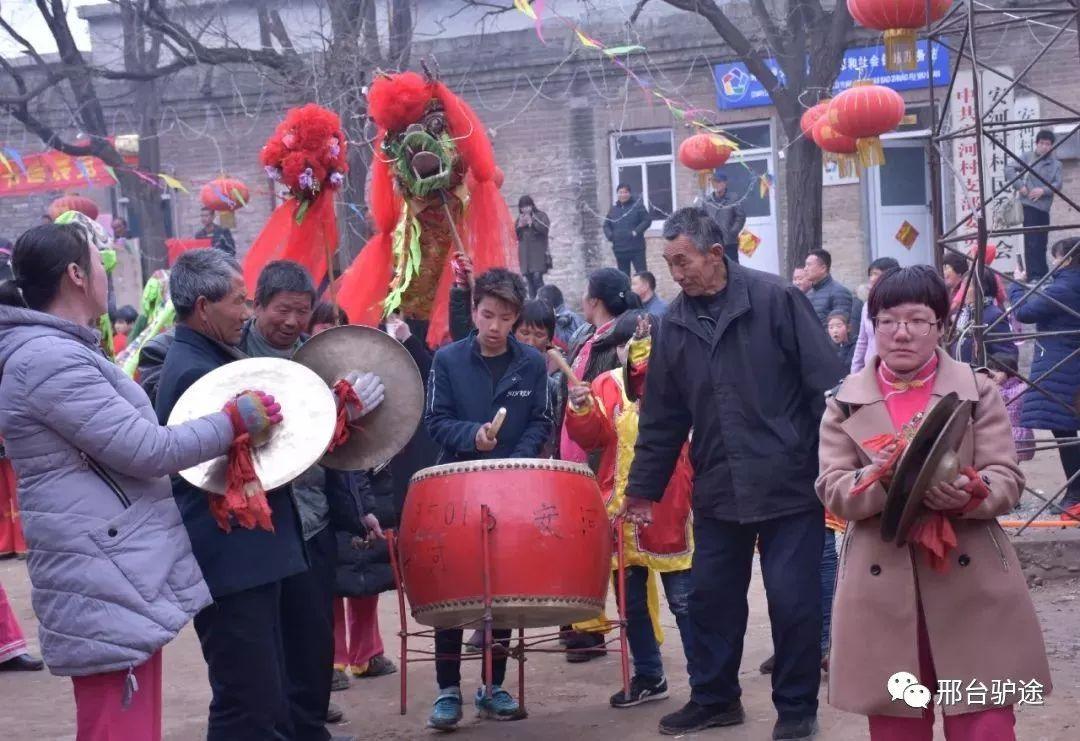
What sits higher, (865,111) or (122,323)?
(865,111)

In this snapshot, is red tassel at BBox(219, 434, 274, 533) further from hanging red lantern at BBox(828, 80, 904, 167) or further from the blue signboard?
the blue signboard

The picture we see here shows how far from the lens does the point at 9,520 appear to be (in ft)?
32.8

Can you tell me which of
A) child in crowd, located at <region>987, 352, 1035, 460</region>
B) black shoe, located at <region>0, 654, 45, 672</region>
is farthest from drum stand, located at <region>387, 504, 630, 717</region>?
child in crowd, located at <region>987, 352, 1035, 460</region>

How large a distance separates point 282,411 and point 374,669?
281 cm

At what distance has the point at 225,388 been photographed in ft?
13.0

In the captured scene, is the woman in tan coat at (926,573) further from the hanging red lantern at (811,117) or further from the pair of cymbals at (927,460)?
the hanging red lantern at (811,117)

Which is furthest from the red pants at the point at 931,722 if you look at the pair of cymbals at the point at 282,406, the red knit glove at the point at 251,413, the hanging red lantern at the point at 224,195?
A: the hanging red lantern at the point at 224,195

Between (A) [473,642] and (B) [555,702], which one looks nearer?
(B) [555,702]

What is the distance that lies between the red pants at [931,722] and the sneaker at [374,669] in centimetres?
318

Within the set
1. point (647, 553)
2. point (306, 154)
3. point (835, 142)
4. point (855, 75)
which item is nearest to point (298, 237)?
→ point (306, 154)

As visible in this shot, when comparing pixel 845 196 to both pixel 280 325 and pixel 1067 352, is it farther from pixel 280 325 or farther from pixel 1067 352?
pixel 280 325

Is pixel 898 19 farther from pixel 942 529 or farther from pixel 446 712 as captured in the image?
pixel 942 529

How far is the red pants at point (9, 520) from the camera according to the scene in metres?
9.64

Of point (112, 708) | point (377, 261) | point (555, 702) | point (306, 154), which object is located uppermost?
point (306, 154)
